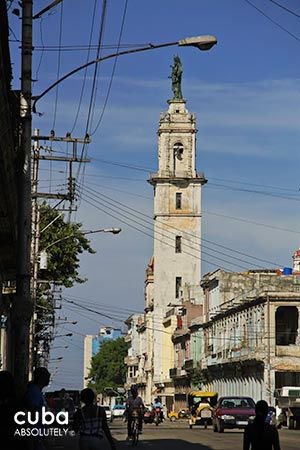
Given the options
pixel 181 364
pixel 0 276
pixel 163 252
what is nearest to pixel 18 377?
pixel 0 276

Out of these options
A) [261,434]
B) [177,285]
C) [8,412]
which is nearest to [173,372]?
[177,285]

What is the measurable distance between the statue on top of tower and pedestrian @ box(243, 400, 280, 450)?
395ft

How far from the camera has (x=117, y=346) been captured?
19400 centimetres

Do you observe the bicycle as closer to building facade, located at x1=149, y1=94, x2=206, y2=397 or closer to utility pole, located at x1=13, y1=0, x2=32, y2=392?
utility pole, located at x1=13, y1=0, x2=32, y2=392

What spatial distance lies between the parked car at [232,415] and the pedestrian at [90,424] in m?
30.3

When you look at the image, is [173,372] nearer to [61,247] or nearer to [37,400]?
[61,247]

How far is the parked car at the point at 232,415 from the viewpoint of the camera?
44.2m

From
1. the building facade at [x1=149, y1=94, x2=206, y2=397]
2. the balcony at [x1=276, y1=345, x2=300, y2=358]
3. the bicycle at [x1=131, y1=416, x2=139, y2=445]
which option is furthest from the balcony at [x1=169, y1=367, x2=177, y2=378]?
the bicycle at [x1=131, y1=416, x2=139, y2=445]

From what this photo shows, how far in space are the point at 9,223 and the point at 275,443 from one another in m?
15.7

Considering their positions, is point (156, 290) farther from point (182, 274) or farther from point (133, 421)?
point (133, 421)

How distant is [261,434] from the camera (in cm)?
1171

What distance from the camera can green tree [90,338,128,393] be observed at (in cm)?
18788

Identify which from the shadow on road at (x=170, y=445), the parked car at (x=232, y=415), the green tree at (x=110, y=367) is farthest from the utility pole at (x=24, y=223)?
the green tree at (x=110, y=367)

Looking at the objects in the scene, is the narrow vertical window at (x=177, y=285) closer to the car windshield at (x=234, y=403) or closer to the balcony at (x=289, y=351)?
the balcony at (x=289, y=351)
